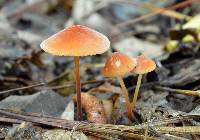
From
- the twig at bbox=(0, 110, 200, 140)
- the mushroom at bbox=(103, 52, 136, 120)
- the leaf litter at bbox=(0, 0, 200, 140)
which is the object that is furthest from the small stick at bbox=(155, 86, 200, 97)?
the mushroom at bbox=(103, 52, 136, 120)

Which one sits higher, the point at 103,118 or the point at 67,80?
the point at 67,80

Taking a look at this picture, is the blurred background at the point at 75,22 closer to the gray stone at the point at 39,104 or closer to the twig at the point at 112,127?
the gray stone at the point at 39,104

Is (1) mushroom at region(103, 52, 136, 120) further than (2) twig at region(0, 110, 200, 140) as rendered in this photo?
Yes

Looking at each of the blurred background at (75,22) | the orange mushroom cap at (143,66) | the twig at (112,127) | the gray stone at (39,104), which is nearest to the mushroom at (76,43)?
the orange mushroom cap at (143,66)

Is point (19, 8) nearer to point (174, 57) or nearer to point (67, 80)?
point (67, 80)

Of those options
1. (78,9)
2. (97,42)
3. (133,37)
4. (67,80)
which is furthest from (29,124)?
(78,9)

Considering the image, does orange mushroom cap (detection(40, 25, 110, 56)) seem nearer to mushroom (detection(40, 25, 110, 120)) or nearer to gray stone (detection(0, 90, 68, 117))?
mushroom (detection(40, 25, 110, 120))

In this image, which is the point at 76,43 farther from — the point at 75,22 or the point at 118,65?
the point at 75,22
